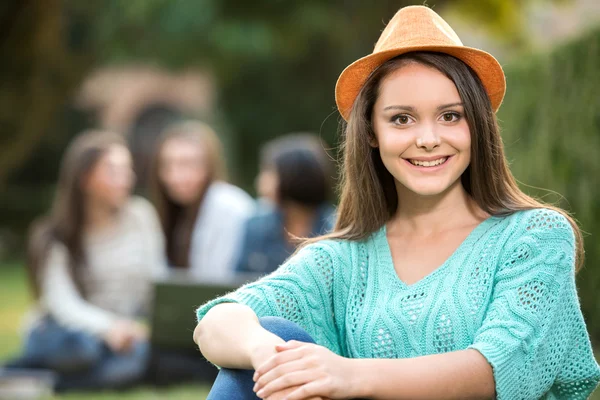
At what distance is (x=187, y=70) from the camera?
19547 millimetres

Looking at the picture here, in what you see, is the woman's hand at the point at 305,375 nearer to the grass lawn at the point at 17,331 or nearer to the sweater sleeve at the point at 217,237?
the grass lawn at the point at 17,331

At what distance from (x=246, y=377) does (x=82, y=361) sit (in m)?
3.81

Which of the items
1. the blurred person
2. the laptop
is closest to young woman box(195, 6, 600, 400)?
the laptop

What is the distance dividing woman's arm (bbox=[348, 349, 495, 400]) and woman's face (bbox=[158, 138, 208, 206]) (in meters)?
4.28

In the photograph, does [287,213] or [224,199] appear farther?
[224,199]

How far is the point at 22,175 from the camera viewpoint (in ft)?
69.3

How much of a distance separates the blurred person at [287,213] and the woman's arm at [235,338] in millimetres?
2958

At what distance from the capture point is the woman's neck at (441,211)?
2832 millimetres

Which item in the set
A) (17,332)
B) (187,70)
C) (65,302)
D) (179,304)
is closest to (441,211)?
(179,304)

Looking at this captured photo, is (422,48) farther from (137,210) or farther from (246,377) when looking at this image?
(137,210)

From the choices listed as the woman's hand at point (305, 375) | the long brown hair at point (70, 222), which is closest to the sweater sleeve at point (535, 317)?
the woman's hand at point (305, 375)

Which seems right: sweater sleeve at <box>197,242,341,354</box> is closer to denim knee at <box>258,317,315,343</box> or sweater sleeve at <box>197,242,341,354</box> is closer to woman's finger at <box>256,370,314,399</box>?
denim knee at <box>258,317,315,343</box>

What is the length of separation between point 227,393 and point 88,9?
16100 millimetres

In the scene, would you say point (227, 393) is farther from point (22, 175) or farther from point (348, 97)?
point (22, 175)
